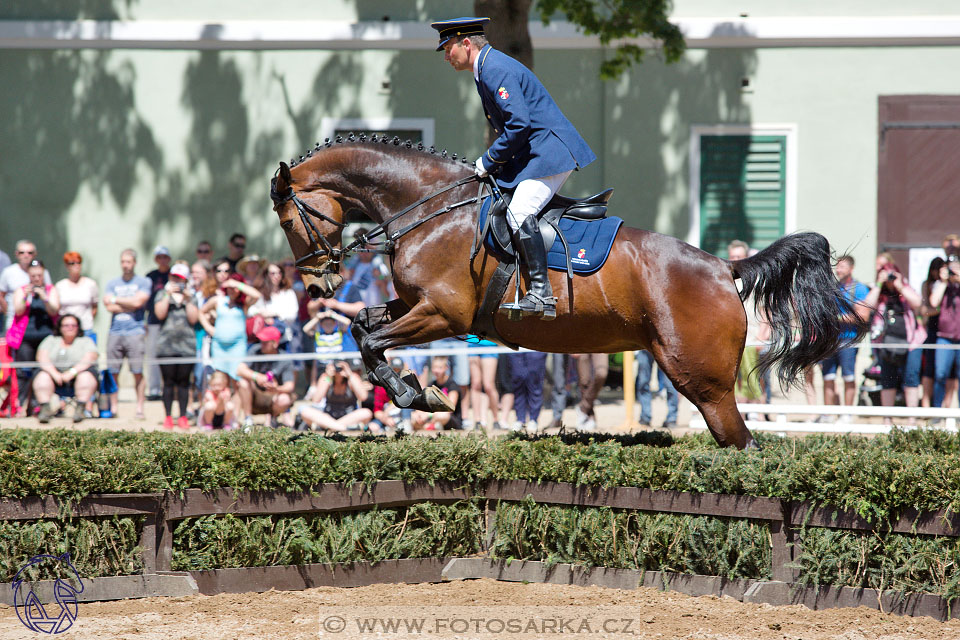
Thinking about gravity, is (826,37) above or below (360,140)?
above

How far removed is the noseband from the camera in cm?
602

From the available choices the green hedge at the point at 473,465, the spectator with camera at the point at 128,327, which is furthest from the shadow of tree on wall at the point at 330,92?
the green hedge at the point at 473,465

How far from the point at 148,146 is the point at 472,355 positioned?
21.8 feet

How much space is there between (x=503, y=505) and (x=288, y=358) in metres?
4.64

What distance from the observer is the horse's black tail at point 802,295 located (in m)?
5.84

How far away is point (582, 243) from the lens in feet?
18.9

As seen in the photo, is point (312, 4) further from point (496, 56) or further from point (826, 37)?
point (496, 56)

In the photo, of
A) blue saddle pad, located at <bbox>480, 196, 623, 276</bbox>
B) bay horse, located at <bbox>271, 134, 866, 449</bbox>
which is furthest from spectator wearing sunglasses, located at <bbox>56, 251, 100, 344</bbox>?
blue saddle pad, located at <bbox>480, 196, 623, 276</bbox>

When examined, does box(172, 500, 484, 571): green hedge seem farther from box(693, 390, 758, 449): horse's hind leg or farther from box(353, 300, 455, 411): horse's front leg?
box(693, 390, 758, 449): horse's hind leg

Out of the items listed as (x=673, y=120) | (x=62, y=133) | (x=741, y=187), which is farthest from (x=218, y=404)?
(x=741, y=187)

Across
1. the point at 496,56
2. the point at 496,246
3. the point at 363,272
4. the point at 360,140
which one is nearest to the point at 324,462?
the point at 496,246

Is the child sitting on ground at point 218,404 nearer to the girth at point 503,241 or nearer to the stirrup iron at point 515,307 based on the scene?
the girth at point 503,241

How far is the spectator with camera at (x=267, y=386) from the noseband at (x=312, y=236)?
160 inches

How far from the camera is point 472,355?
1070 cm
